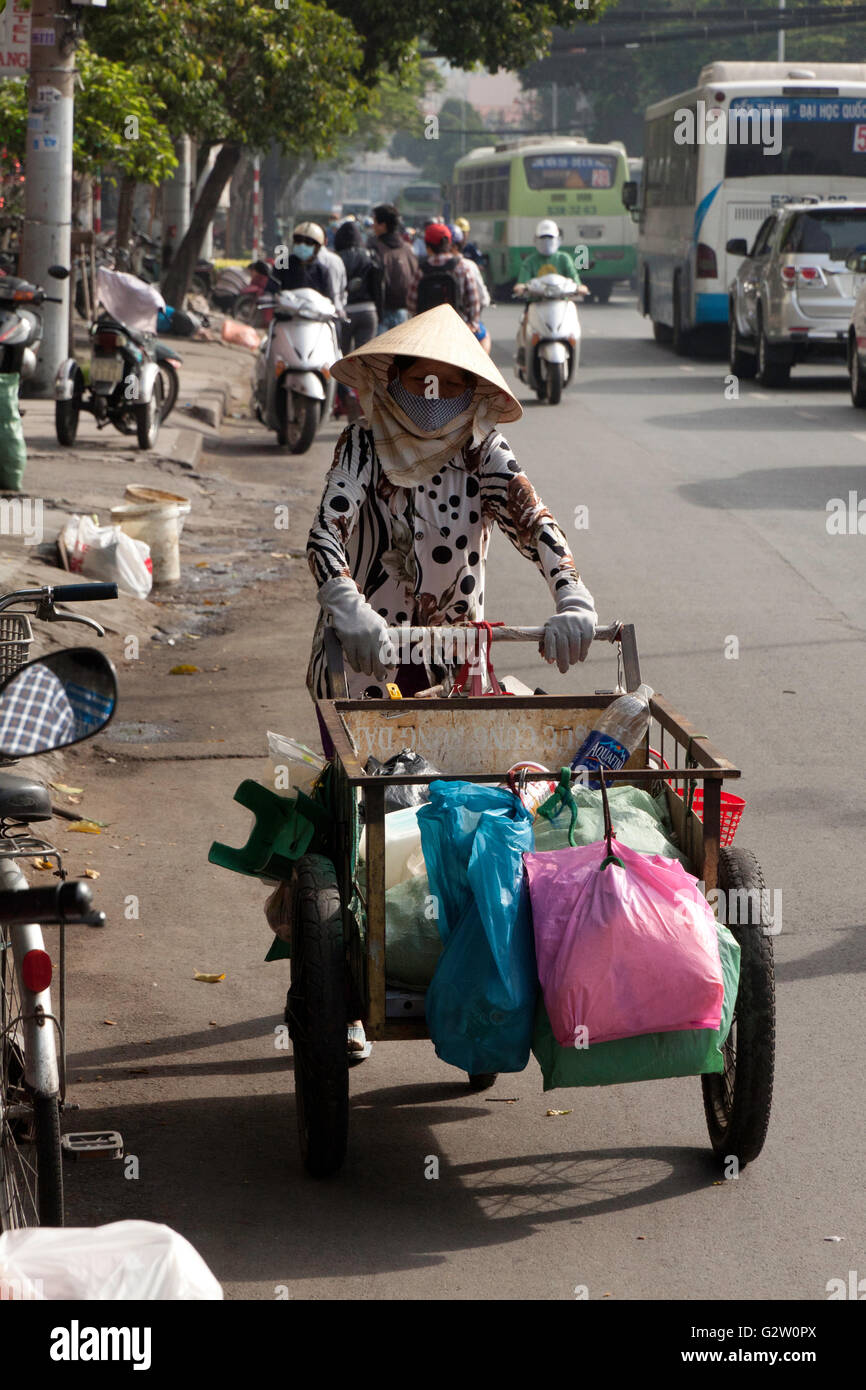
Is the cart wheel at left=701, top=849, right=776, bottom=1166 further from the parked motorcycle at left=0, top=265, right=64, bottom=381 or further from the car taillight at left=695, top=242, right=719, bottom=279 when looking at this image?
the car taillight at left=695, top=242, right=719, bottom=279

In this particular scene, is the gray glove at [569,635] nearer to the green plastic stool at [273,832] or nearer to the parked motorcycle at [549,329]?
the green plastic stool at [273,832]

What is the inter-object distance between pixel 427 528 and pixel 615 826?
1010 mm

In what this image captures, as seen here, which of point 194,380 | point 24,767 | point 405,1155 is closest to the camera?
point 405,1155

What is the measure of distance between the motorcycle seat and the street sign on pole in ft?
39.9

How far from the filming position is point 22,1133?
3.05 metres

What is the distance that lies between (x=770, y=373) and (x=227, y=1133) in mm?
17894

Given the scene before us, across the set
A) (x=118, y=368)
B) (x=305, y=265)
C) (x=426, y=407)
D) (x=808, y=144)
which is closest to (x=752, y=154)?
(x=808, y=144)

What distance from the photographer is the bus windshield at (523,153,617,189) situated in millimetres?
40219

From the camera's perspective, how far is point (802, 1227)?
355 centimetres

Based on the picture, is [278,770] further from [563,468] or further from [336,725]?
[563,468]

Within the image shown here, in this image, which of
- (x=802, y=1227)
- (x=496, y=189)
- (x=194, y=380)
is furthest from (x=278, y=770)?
(x=496, y=189)

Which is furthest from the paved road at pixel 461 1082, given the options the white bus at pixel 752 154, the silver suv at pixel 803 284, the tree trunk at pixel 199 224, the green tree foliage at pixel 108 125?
the tree trunk at pixel 199 224

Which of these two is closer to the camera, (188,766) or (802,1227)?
(802,1227)

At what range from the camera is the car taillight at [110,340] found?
13008mm
